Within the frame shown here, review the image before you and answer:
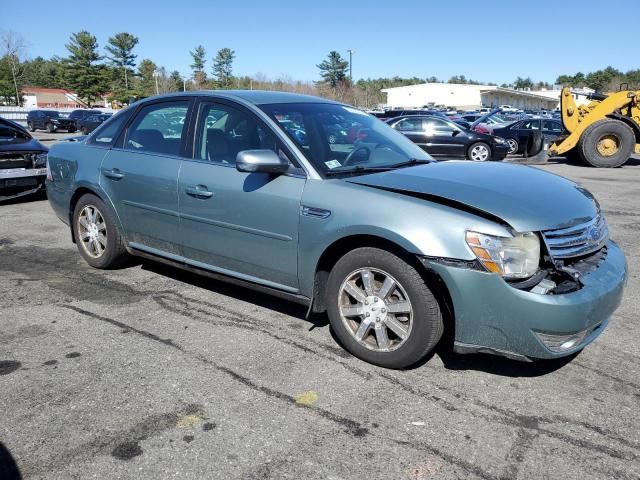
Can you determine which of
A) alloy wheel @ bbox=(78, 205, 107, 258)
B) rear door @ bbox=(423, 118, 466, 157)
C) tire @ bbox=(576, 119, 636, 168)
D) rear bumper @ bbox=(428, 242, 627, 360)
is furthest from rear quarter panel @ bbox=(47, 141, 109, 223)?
tire @ bbox=(576, 119, 636, 168)

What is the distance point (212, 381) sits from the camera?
3232 mm

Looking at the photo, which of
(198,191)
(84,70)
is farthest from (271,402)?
(84,70)

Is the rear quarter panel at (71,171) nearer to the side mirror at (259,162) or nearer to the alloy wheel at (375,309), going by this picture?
the side mirror at (259,162)

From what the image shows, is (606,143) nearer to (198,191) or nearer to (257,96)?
(257,96)

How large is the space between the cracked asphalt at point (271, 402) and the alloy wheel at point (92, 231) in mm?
830

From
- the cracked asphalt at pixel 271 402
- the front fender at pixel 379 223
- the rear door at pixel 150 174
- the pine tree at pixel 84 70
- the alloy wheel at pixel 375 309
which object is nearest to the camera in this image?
the cracked asphalt at pixel 271 402

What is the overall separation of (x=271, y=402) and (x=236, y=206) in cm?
145

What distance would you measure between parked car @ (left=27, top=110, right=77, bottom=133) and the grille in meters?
36.6

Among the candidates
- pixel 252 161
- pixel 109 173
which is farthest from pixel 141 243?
pixel 252 161

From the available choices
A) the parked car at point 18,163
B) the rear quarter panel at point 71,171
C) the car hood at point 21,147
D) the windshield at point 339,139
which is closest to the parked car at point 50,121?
the parked car at point 18,163

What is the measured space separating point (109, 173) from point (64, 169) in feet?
2.77

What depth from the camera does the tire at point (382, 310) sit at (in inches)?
124

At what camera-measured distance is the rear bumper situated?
2.89 m

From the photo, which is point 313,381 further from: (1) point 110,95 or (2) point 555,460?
(1) point 110,95
